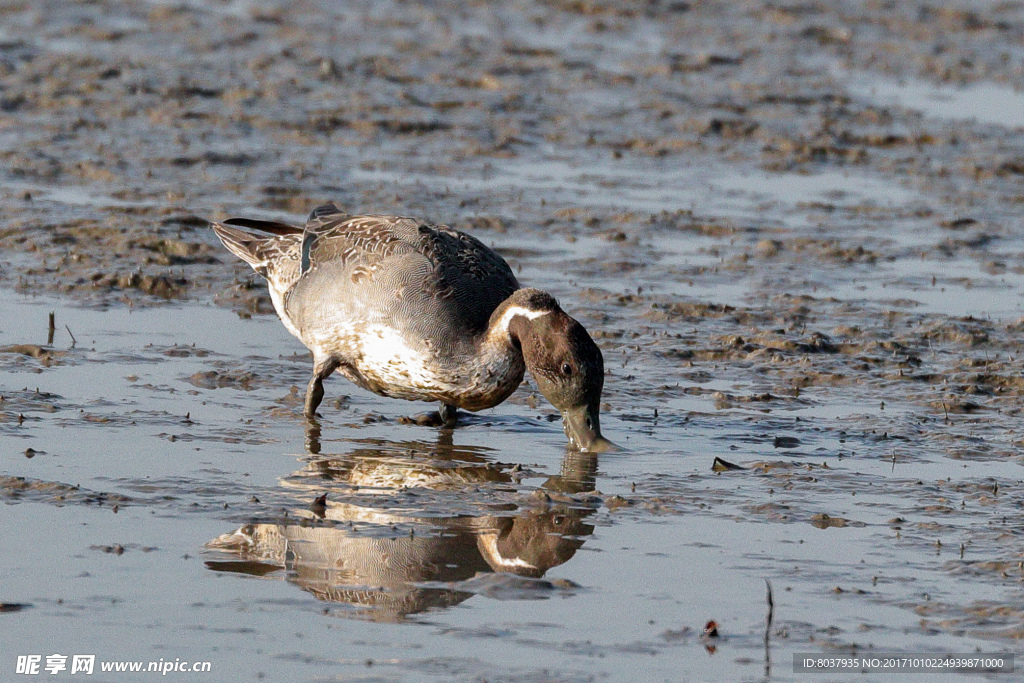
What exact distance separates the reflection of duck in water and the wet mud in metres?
0.02

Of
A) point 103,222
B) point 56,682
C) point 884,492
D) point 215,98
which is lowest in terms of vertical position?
point 56,682

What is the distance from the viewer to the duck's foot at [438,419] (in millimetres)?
8500

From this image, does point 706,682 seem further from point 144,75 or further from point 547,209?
point 144,75

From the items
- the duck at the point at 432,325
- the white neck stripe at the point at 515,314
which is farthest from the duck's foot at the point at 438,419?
the white neck stripe at the point at 515,314

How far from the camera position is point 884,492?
744cm

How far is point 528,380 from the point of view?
9336mm

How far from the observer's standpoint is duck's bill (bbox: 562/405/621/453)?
308 inches

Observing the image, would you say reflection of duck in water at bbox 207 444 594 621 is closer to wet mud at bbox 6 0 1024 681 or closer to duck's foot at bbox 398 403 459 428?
wet mud at bbox 6 0 1024 681

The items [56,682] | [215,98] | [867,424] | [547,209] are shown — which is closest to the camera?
[56,682]

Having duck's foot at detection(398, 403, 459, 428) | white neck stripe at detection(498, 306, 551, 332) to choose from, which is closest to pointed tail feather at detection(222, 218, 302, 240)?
duck's foot at detection(398, 403, 459, 428)

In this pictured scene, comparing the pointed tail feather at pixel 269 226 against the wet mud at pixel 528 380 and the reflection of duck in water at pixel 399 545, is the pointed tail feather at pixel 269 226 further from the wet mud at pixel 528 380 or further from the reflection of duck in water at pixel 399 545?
the reflection of duck in water at pixel 399 545

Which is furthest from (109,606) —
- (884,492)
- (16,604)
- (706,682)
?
(884,492)

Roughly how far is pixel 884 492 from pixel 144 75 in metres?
10.6

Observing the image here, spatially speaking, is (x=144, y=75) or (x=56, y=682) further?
(x=144, y=75)
